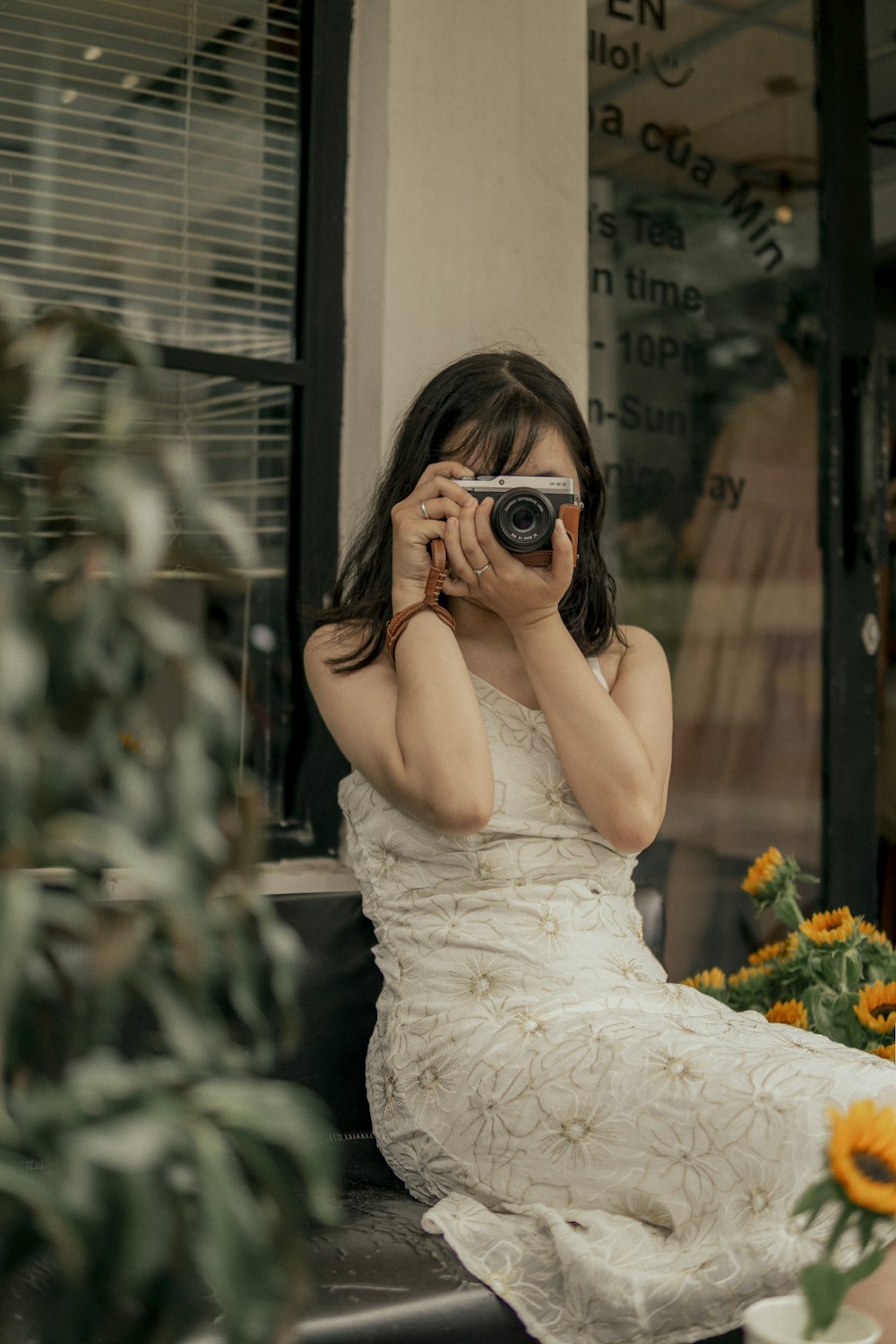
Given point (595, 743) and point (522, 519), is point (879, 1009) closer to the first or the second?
point (595, 743)

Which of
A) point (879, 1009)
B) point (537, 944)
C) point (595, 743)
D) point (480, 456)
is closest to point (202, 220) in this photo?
point (480, 456)

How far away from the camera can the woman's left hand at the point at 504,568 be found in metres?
1.46

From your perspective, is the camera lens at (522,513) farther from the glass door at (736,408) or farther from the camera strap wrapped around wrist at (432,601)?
the glass door at (736,408)

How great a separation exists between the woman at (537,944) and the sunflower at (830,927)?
25 centimetres

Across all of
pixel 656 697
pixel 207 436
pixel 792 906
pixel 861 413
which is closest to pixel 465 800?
pixel 656 697

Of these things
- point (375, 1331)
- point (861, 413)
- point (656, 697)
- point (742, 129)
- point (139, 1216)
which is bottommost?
point (375, 1331)

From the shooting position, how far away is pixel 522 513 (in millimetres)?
1469

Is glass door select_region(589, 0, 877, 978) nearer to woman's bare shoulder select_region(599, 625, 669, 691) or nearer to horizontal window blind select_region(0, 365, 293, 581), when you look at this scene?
horizontal window blind select_region(0, 365, 293, 581)

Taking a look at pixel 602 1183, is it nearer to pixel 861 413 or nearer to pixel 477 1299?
pixel 477 1299

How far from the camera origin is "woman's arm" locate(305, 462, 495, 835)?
139 centimetres

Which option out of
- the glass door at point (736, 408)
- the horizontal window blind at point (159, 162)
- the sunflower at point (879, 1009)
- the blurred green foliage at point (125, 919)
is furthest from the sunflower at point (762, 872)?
the blurred green foliage at point (125, 919)

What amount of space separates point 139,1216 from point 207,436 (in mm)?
1714

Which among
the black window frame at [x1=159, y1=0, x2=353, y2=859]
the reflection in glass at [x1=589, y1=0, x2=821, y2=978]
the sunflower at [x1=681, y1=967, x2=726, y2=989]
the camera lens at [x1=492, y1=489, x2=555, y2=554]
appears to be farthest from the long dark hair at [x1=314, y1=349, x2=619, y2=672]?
the reflection in glass at [x1=589, y1=0, x2=821, y2=978]

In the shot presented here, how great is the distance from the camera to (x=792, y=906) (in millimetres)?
1753
